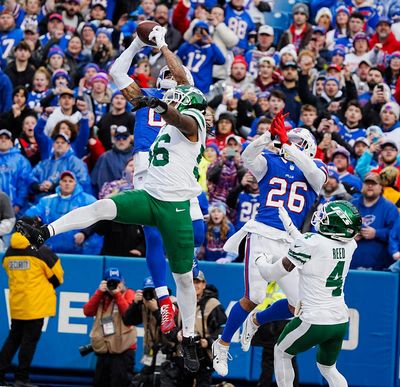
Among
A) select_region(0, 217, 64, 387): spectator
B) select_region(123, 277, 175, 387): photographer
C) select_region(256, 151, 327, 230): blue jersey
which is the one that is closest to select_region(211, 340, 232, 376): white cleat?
select_region(256, 151, 327, 230): blue jersey

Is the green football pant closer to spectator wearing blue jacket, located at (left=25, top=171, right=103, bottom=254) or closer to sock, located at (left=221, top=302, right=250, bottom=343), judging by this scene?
sock, located at (left=221, top=302, right=250, bottom=343)

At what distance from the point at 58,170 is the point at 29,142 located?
1.22m

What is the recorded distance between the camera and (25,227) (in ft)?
35.8

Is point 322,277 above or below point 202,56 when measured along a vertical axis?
below

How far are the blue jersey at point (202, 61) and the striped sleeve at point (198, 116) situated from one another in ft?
27.4

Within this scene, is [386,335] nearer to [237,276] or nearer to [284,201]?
[237,276]

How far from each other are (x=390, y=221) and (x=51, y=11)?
831cm

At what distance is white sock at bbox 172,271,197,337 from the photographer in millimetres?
11516

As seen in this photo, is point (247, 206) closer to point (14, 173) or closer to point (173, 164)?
point (14, 173)

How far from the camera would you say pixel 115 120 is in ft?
58.1

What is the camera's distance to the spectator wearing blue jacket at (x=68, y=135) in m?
17.2

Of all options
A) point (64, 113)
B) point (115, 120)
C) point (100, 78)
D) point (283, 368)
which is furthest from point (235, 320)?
point (100, 78)

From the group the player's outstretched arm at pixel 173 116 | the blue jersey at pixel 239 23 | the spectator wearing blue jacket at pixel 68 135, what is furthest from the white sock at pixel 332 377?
the blue jersey at pixel 239 23

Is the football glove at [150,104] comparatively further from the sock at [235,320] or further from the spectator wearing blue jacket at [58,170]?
the spectator wearing blue jacket at [58,170]
